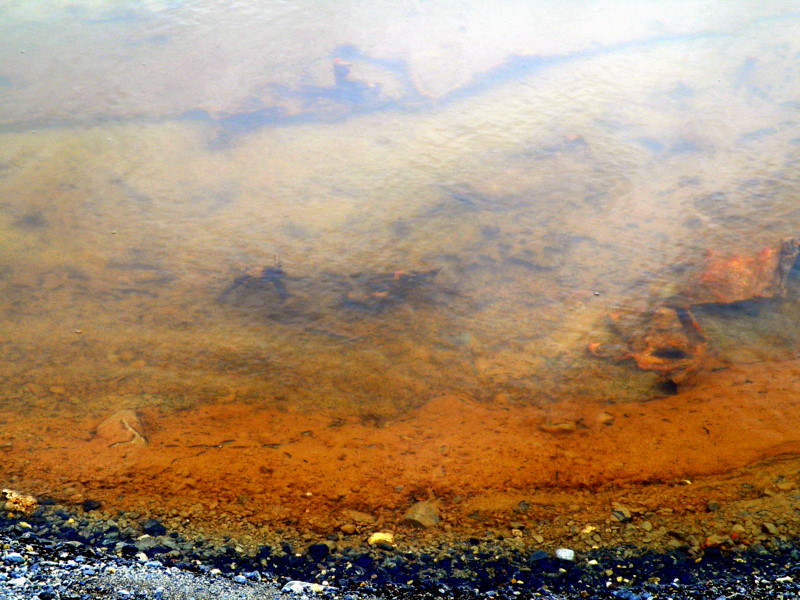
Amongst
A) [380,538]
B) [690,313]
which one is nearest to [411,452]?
[380,538]

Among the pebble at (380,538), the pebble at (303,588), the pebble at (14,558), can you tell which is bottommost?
the pebble at (380,538)

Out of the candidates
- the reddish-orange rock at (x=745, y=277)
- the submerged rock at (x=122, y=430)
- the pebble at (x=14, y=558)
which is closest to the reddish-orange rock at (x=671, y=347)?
the reddish-orange rock at (x=745, y=277)

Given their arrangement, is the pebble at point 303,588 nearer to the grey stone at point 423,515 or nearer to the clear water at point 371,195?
the grey stone at point 423,515

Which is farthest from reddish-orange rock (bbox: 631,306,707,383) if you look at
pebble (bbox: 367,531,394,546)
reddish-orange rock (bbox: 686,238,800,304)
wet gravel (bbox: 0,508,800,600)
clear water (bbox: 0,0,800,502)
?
pebble (bbox: 367,531,394,546)

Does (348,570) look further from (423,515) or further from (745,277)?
(745,277)

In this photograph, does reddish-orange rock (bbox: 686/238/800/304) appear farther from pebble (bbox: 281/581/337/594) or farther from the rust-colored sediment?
pebble (bbox: 281/581/337/594)

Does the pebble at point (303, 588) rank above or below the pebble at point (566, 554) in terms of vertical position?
above

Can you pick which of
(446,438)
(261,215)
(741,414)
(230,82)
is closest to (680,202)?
(741,414)

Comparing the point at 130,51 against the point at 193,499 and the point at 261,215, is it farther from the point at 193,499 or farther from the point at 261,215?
the point at 193,499
